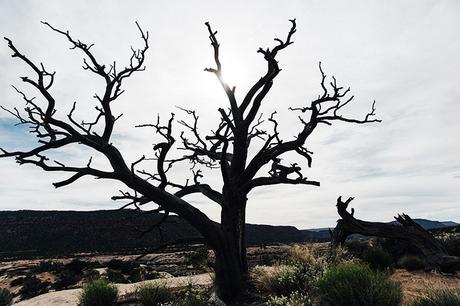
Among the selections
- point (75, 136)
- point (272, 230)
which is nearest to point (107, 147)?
point (75, 136)

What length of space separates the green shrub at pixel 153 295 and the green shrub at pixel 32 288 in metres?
15.2

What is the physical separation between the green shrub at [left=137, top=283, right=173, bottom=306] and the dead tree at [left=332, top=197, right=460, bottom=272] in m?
6.30

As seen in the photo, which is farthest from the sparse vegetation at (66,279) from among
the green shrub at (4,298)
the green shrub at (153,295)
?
the green shrub at (153,295)

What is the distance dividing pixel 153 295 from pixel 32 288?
18.1 m

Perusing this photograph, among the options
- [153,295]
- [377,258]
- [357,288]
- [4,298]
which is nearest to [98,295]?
[153,295]

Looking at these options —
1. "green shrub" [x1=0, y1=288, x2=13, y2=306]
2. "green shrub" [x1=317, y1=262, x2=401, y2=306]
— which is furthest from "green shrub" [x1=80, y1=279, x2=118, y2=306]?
"green shrub" [x1=317, y1=262, x2=401, y2=306]

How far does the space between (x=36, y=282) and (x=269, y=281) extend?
75.5 ft

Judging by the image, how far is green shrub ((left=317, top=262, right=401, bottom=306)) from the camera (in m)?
7.02

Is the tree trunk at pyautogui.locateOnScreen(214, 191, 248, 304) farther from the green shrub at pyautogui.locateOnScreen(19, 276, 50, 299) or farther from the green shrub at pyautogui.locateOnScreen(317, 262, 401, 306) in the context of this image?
the green shrub at pyautogui.locateOnScreen(19, 276, 50, 299)

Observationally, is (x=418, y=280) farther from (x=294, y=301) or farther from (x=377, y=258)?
(x=294, y=301)

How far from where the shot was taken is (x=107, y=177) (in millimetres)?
9750

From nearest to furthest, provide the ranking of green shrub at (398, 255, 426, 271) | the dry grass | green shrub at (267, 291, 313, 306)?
green shrub at (267, 291, 313, 306) < the dry grass < green shrub at (398, 255, 426, 271)

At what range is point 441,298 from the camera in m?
6.19

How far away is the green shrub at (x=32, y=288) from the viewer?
2462cm
